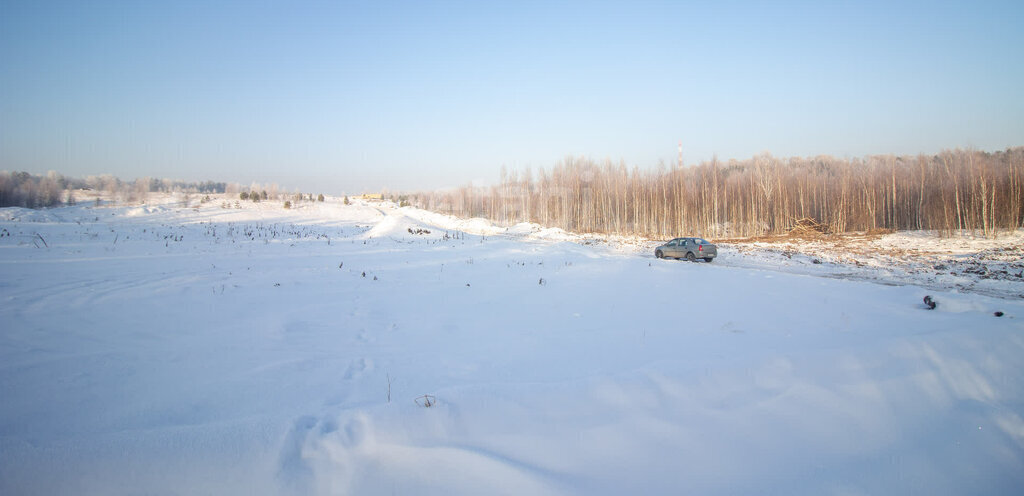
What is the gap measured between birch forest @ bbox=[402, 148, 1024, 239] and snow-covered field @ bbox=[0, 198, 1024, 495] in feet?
91.8

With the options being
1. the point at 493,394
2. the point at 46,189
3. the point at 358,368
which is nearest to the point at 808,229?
the point at 493,394

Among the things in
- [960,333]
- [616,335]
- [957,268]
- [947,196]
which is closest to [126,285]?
[616,335]

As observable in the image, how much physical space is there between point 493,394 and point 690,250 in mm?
16541

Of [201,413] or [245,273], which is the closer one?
[201,413]

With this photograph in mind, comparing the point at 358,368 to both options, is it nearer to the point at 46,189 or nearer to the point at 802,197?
the point at 802,197

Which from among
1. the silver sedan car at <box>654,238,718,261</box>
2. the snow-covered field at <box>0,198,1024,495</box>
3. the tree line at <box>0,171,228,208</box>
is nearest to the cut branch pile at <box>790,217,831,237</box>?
the silver sedan car at <box>654,238,718,261</box>

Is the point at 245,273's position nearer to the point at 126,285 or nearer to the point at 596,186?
the point at 126,285

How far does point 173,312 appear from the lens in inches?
248

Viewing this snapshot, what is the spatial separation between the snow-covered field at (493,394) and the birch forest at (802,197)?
28.0 metres

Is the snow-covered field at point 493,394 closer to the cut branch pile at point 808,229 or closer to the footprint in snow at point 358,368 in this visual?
the footprint in snow at point 358,368

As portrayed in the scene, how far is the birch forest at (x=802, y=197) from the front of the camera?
83.3 ft

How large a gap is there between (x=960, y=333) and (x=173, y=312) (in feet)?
37.2

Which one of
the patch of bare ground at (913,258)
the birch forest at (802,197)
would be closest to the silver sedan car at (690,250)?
the patch of bare ground at (913,258)

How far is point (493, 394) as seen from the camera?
3352 mm
